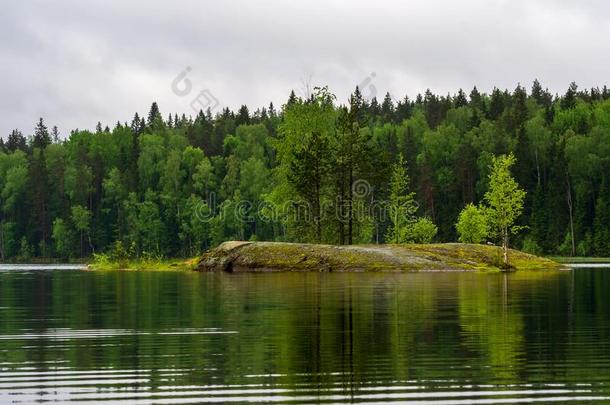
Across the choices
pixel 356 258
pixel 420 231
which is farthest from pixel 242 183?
pixel 356 258

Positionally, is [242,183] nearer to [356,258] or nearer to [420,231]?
[420,231]

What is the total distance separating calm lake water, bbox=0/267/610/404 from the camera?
15.6 m

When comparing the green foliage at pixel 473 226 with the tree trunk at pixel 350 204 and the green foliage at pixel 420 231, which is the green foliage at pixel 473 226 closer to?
the green foliage at pixel 420 231

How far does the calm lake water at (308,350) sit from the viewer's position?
51.1ft

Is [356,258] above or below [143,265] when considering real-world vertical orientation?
above

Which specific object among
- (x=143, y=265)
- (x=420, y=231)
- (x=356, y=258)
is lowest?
(x=143, y=265)

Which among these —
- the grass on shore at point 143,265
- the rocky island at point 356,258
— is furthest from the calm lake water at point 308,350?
the grass on shore at point 143,265

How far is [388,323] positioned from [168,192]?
137967 millimetres

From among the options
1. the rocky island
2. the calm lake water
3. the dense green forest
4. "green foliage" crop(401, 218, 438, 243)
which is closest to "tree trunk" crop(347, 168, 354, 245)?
the rocky island

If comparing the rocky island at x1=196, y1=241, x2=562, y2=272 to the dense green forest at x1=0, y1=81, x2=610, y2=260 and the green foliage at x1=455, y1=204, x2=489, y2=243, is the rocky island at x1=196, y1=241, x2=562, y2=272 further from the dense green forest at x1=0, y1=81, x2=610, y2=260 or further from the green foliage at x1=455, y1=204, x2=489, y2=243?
the dense green forest at x1=0, y1=81, x2=610, y2=260

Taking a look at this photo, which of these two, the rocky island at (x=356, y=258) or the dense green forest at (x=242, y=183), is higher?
the dense green forest at (x=242, y=183)

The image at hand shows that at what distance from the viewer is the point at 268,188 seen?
486 feet

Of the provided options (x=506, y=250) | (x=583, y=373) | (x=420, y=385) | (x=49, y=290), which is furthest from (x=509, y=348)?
(x=506, y=250)

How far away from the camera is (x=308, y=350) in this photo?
67.3 ft
